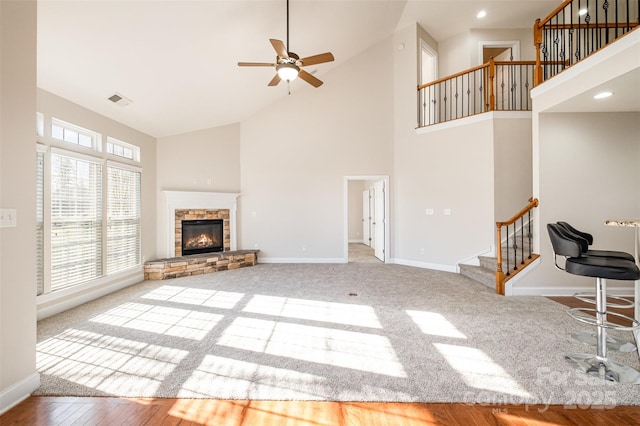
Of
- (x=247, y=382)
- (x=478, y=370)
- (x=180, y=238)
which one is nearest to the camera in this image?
(x=247, y=382)

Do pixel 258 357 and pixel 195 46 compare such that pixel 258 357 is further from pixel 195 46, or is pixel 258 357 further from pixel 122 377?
pixel 195 46

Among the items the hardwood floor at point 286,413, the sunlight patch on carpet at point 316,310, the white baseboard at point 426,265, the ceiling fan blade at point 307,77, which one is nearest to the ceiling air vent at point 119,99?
the ceiling fan blade at point 307,77

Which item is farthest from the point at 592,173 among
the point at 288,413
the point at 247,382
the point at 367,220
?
the point at 367,220

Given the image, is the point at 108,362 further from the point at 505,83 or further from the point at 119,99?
the point at 505,83

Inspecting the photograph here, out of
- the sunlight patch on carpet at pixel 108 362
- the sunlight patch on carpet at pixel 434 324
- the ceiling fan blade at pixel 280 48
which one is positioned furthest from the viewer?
the ceiling fan blade at pixel 280 48

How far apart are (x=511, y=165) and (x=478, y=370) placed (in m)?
4.22

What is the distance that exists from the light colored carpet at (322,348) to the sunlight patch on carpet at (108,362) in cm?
1

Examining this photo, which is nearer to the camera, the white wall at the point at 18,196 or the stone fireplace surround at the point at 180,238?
the white wall at the point at 18,196

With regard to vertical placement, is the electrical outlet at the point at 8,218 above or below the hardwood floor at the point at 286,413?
above

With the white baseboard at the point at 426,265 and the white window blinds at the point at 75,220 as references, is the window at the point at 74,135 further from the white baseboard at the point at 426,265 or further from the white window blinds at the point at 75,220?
the white baseboard at the point at 426,265

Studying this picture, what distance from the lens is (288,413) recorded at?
170 cm

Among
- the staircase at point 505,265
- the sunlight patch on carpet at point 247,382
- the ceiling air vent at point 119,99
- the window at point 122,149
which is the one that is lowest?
the sunlight patch on carpet at point 247,382

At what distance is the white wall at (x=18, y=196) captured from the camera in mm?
1742

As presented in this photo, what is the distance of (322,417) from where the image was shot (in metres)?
1.67
